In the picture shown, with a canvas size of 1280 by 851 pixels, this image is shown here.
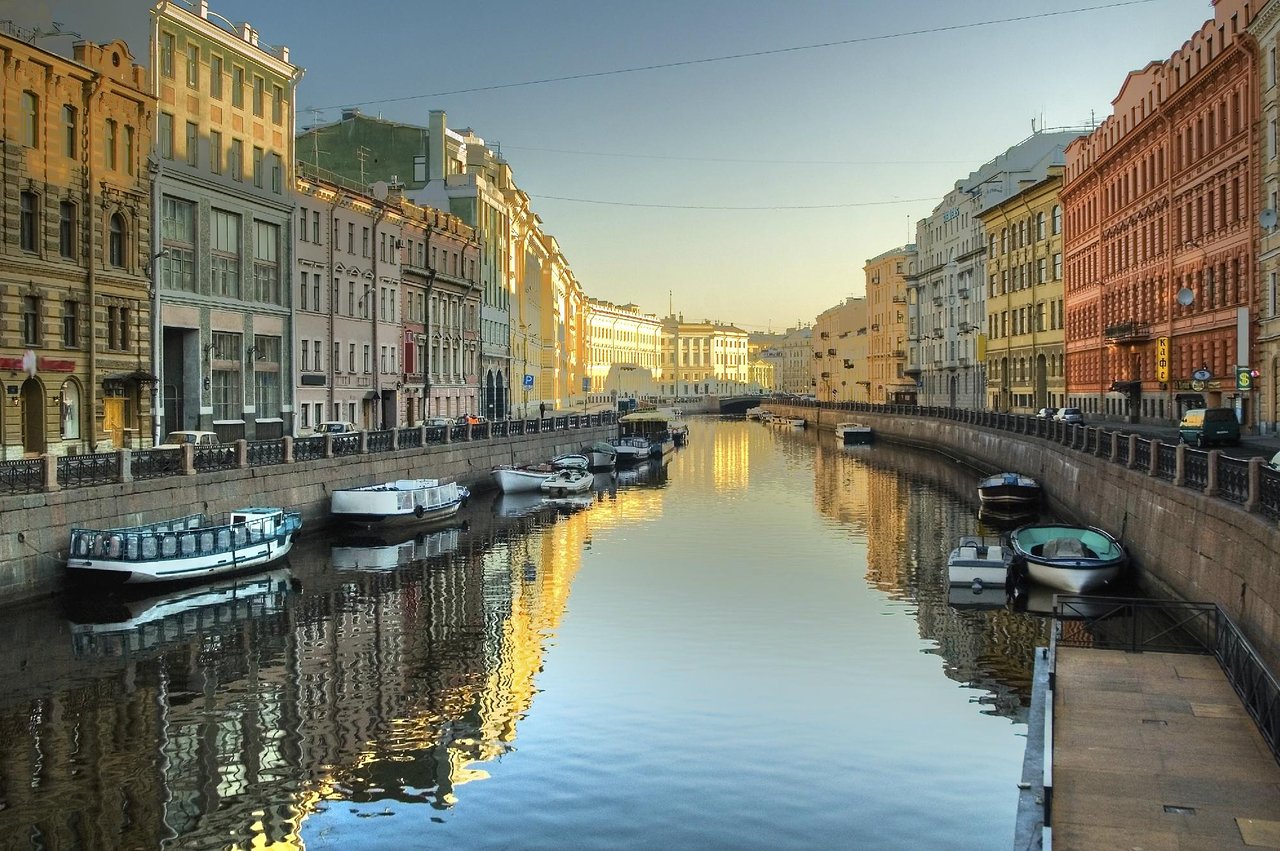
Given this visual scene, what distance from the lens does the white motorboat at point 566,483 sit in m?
61.0

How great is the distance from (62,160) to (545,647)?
24655mm

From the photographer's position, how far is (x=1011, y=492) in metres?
51.1

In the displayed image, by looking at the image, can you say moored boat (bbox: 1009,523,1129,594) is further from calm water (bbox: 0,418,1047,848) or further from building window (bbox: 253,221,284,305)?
building window (bbox: 253,221,284,305)

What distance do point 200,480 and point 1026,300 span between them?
74514 millimetres

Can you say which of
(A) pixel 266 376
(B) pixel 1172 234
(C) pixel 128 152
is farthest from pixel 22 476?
(B) pixel 1172 234

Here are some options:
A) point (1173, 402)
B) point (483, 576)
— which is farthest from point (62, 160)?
point (1173, 402)

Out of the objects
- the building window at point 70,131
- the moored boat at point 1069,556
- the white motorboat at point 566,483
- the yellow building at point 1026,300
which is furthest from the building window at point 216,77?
the yellow building at point 1026,300

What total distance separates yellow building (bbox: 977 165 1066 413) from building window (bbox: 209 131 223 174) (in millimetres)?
58103

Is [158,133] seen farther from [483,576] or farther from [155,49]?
[483,576]

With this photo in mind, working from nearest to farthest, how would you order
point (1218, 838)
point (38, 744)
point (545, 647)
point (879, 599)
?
point (1218, 838)
point (38, 744)
point (545, 647)
point (879, 599)

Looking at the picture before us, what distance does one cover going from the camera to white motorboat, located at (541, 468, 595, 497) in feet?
200

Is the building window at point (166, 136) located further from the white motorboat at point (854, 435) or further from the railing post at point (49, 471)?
the white motorboat at point (854, 435)

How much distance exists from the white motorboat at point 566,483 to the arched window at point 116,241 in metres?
23.3

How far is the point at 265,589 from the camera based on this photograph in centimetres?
3309
